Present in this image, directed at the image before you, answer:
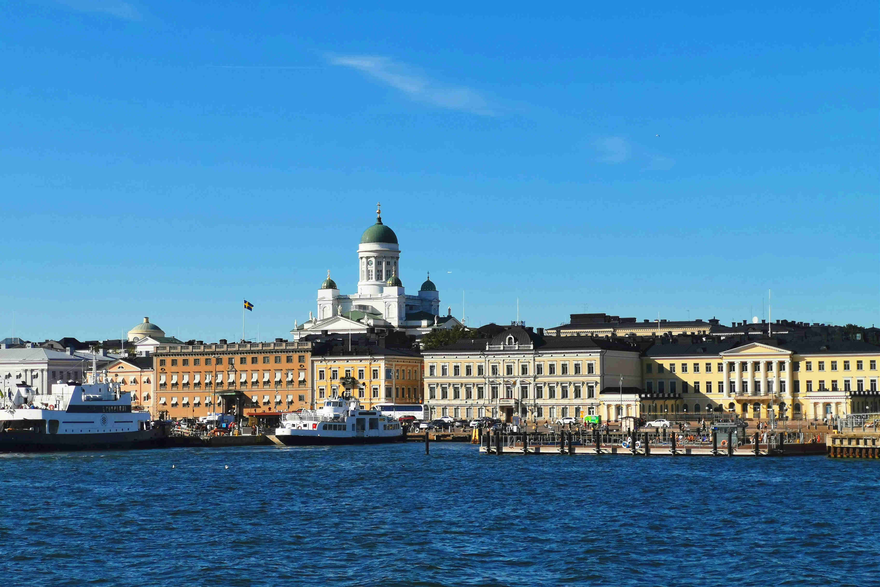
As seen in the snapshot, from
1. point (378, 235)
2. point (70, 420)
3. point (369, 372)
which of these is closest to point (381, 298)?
point (378, 235)

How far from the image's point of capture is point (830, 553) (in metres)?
42.2

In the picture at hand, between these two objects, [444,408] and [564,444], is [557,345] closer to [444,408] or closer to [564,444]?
[444,408]

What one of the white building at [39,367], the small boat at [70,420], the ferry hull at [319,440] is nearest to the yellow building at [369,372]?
the ferry hull at [319,440]

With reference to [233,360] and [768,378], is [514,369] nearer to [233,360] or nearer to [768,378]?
[768,378]

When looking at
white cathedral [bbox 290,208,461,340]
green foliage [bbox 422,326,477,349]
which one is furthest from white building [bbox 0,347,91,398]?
green foliage [bbox 422,326,477,349]

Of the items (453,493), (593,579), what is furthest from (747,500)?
(593,579)

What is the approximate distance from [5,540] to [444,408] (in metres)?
89.5

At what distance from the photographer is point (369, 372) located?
138750 millimetres

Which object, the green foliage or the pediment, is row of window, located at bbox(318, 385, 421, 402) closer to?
the green foliage

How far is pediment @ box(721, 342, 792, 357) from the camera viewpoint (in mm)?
124312

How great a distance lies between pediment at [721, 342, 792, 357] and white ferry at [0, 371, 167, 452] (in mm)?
51234

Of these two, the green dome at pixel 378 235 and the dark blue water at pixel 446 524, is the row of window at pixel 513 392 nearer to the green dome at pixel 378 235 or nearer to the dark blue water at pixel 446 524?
the dark blue water at pixel 446 524

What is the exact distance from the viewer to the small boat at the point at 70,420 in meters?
97.1

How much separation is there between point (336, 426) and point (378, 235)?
281ft
